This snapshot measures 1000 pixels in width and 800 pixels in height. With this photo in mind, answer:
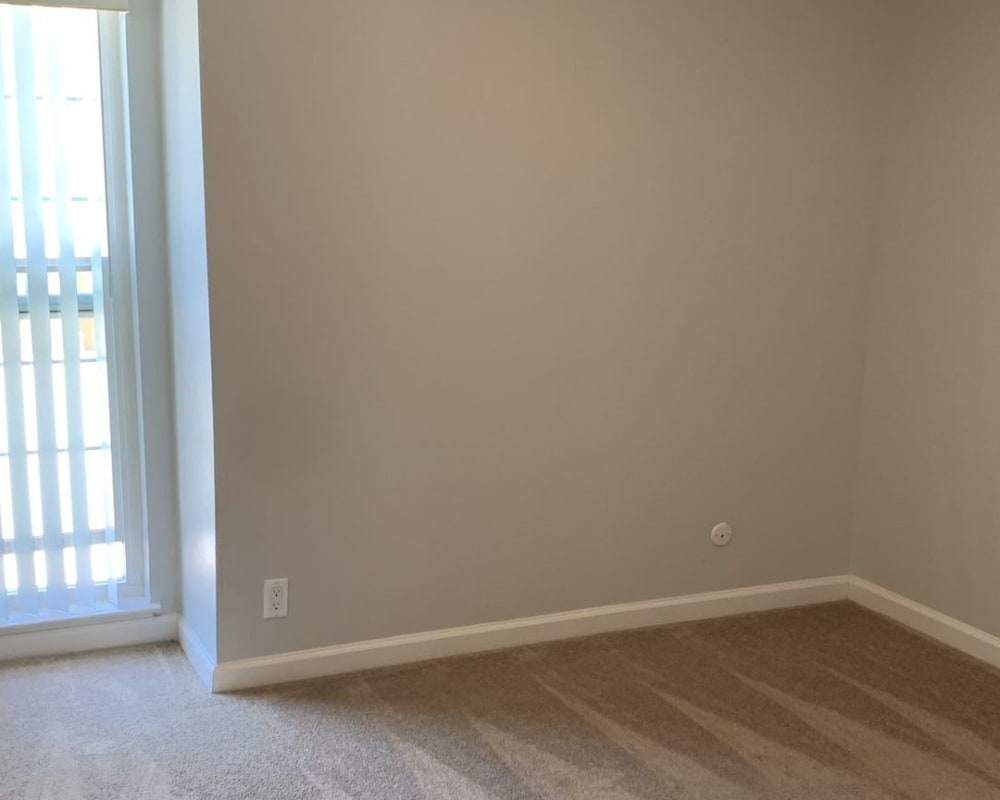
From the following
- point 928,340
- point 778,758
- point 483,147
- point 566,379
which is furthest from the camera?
point 928,340

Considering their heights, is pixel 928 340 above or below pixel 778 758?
above

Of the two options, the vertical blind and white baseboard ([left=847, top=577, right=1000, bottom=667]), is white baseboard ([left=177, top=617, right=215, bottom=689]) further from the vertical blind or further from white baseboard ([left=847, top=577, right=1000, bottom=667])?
white baseboard ([left=847, top=577, right=1000, bottom=667])

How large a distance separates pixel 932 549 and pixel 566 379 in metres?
1.35

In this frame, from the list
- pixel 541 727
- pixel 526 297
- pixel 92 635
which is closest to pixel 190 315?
pixel 526 297

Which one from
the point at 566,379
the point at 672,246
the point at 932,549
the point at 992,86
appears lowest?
the point at 932,549

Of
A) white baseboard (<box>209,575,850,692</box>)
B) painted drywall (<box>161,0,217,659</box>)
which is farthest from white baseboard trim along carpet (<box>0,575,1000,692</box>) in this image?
painted drywall (<box>161,0,217,659</box>)

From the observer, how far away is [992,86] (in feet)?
9.65

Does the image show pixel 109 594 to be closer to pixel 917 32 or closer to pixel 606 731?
pixel 606 731

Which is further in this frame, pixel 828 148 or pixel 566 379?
pixel 828 148

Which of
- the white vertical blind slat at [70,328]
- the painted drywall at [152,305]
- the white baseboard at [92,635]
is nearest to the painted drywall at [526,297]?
the painted drywall at [152,305]

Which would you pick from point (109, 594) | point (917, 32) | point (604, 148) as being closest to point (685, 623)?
point (604, 148)

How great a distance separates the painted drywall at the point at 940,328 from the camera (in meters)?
3.00

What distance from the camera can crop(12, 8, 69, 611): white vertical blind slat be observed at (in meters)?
2.69

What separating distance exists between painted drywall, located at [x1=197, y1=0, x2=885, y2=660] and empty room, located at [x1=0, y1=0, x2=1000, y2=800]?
0.04 feet
